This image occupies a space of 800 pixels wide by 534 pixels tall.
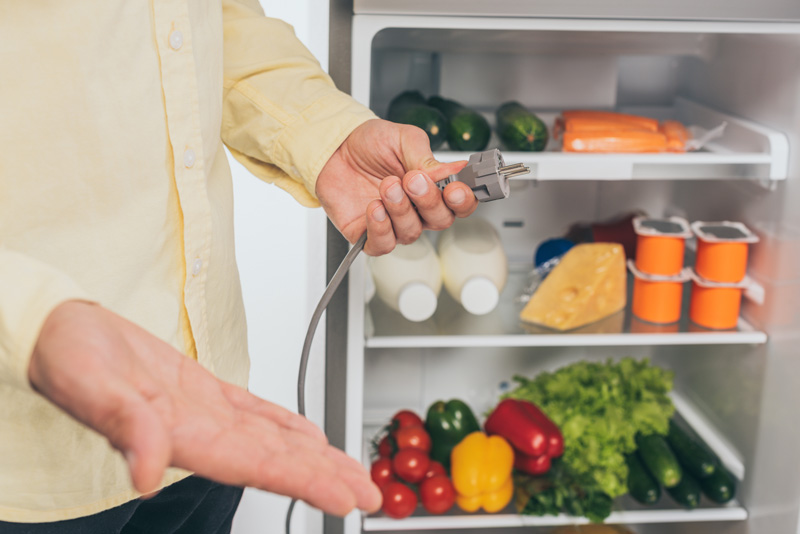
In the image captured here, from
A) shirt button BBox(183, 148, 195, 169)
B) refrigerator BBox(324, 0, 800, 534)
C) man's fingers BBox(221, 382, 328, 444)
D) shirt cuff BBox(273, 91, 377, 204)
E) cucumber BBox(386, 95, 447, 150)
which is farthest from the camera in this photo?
cucumber BBox(386, 95, 447, 150)

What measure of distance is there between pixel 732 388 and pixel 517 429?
44 cm

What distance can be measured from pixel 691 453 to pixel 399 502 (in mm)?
577

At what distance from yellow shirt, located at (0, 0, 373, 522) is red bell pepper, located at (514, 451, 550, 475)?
77 centimetres

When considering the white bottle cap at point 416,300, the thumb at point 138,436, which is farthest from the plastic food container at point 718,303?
the thumb at point 138,436

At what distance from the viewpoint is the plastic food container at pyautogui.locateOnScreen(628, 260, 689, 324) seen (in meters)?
1.40

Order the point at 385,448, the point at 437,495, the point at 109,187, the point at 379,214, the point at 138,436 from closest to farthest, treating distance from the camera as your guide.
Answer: the point at 138,436
the point at 109,187
the point at 379,214
the point at 437,495
the point at 385,448

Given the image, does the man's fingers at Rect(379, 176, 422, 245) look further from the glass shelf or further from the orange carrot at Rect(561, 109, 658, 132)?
the orange carrot at Rect(561, 109, 658, 132)

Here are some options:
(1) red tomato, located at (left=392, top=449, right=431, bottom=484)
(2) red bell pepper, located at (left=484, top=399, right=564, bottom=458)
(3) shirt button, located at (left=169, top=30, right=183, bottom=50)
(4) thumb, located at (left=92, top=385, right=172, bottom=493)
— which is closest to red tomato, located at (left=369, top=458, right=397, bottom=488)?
(1) red tomato, located at (left=392, top=449, right=431, bottom=484)

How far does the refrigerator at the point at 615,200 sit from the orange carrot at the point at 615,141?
6 cm

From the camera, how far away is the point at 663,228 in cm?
140

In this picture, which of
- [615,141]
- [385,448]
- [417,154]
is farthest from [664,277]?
[417,154]

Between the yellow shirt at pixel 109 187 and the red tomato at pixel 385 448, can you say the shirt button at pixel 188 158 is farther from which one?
the red tomato at pixel 385 448

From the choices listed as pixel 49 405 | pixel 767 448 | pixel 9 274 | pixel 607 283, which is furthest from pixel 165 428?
pixel 767 448

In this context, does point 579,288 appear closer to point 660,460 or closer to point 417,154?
point 660,460
